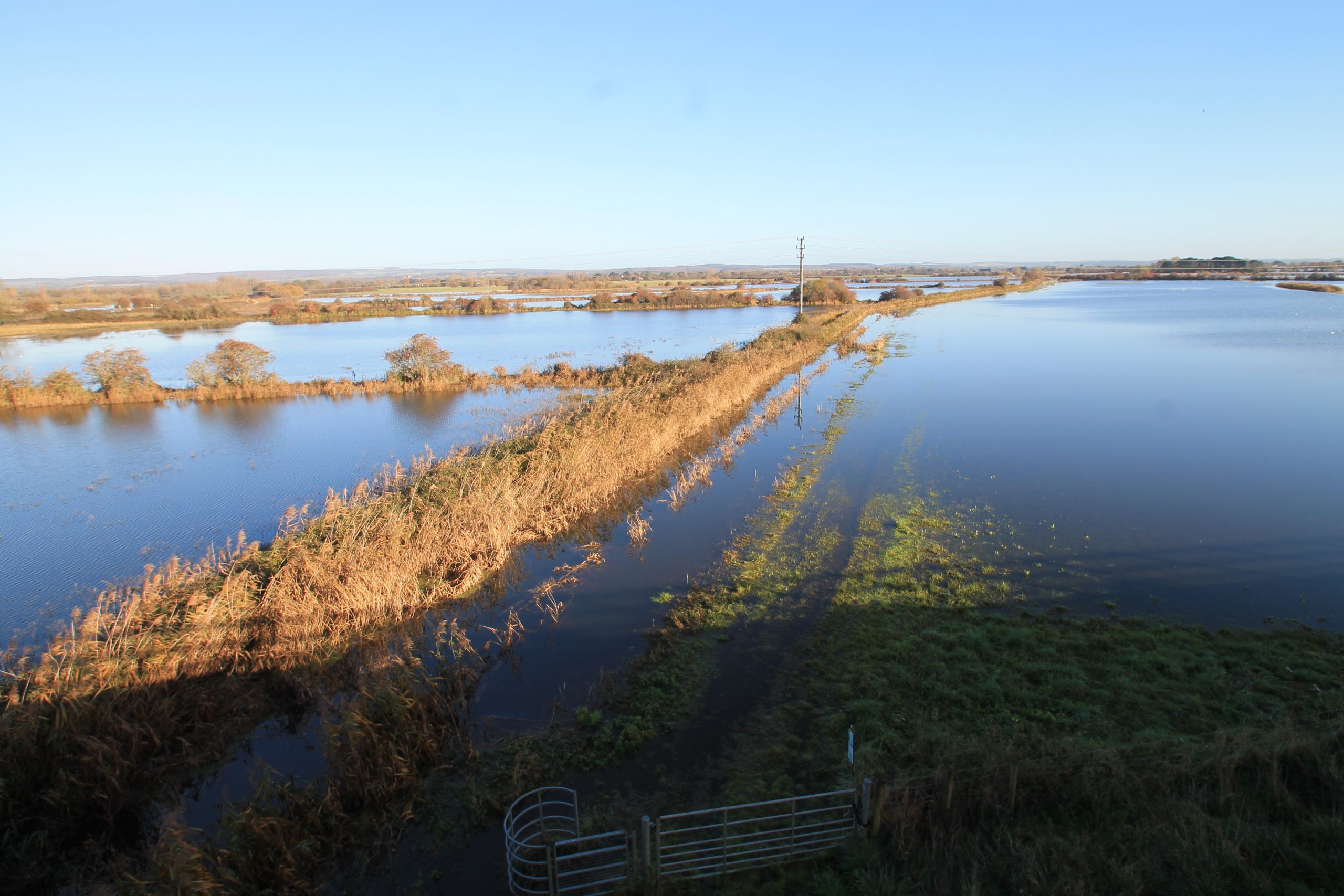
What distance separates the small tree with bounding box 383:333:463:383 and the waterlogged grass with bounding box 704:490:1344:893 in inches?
1074

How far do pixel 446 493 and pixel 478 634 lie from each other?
3.83m

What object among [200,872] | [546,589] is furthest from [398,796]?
[546,589]

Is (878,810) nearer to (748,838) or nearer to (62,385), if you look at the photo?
(748,838)

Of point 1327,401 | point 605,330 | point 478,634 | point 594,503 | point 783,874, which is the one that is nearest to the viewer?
point 783,874

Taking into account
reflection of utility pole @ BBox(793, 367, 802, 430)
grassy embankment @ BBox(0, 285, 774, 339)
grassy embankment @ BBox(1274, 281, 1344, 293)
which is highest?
grassy embankment @ BBox(1274, 281, 1344, 293)

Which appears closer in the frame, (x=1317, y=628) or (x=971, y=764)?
(x=971, y=764)

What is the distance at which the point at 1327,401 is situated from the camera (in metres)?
23.2

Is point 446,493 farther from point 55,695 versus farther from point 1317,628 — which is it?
point 1317,628

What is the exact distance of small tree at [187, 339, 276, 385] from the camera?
95.9 feet

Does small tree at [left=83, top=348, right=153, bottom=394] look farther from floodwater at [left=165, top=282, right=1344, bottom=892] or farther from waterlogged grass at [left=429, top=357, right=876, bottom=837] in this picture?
waterlogged grass at [left=429, top=357, right=876, bottom=837]

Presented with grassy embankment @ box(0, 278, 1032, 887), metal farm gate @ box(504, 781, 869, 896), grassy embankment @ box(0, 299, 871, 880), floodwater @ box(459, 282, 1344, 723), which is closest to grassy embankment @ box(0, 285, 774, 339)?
floodwater @ box(459, 282, 1344, 723)

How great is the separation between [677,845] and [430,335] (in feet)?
172

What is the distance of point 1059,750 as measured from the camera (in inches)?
249

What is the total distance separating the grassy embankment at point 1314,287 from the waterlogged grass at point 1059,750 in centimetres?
10163
